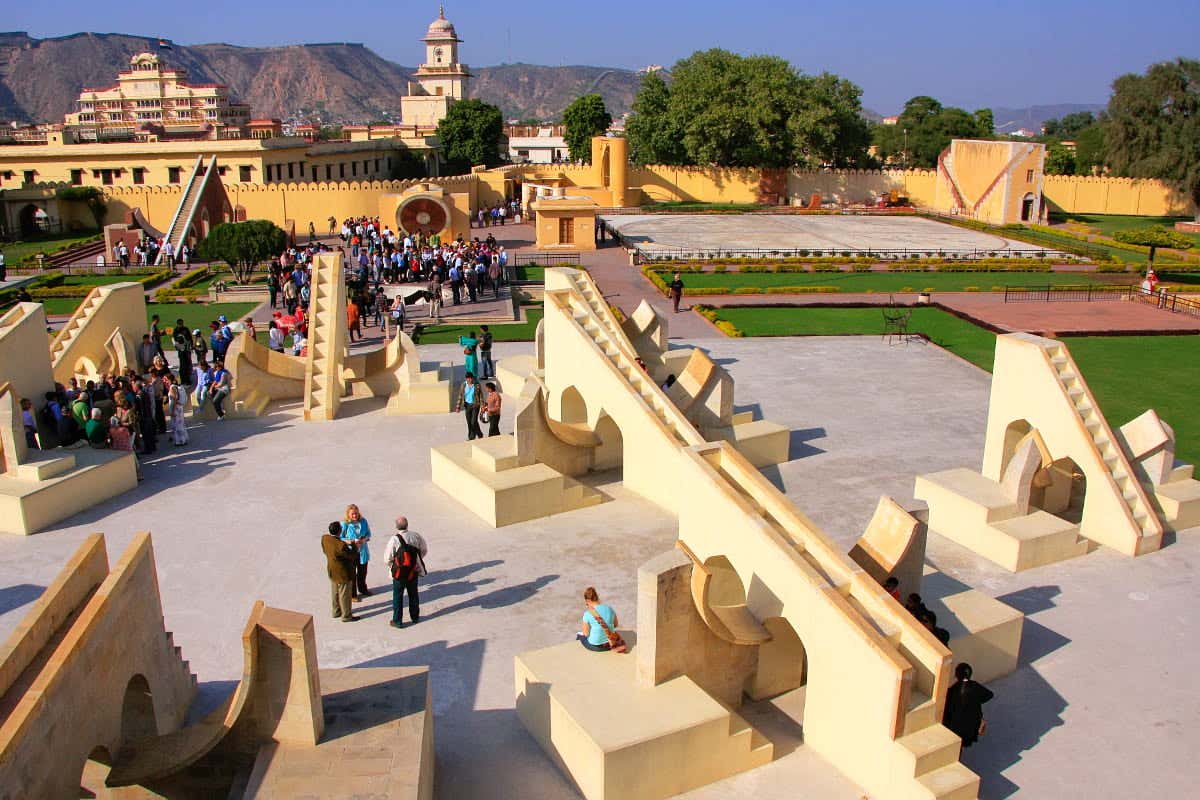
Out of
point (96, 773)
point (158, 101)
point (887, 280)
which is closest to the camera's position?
point (96, 773)

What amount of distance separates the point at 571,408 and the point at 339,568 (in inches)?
240

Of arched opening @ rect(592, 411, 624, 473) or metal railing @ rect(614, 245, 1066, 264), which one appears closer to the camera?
arched opening @ rect(592, 411, 624, 473)

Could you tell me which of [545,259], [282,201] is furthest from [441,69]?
[545,259]

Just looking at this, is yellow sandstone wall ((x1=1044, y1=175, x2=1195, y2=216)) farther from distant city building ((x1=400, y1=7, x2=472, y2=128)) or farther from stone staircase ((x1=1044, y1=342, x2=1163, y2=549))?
distant city building ((x1=400, y1=7, x2=472, y2=128))

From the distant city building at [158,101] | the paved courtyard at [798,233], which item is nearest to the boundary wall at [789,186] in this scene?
the paved courtyard at [798,233]

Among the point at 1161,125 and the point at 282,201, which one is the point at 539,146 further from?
the point at 1161,125

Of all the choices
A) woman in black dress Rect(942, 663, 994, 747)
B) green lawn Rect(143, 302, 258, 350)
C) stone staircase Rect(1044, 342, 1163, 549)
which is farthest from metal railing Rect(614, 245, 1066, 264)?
woman in black dress Rect(942, 663, 994, 747)

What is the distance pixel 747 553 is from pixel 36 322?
11218 mm

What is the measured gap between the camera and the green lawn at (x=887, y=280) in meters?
31.8

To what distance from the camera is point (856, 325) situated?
25.1 m

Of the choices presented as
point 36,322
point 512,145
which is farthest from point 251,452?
point 512,145

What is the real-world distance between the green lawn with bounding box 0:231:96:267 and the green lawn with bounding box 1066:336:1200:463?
110 ft

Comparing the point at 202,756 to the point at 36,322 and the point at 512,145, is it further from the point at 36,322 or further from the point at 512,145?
the point at 512,145

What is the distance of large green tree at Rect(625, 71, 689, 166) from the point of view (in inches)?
2312
